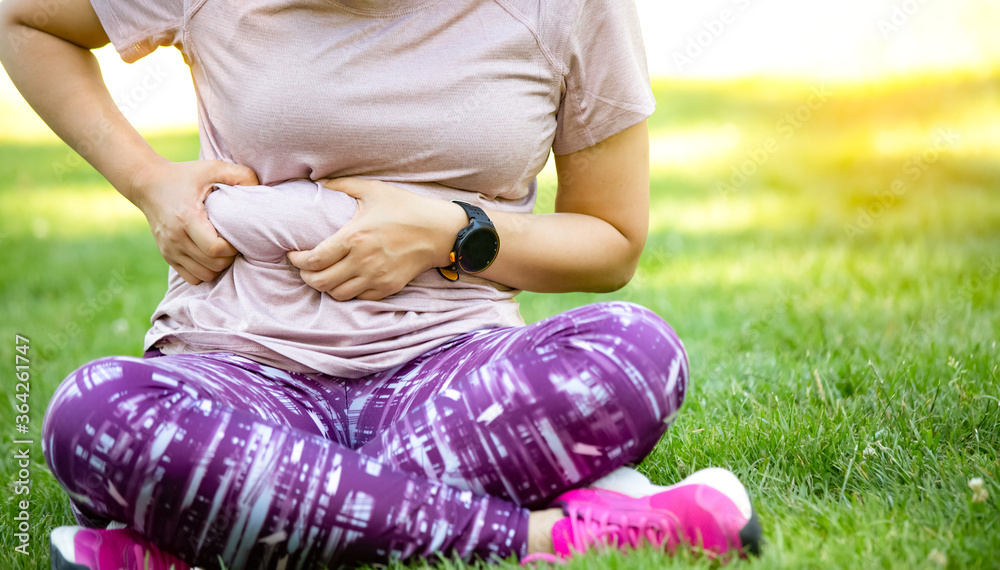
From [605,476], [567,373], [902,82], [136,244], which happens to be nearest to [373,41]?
[567,373]

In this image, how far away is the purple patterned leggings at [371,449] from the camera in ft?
3.72

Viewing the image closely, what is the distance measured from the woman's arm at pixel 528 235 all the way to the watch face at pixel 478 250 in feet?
0.09

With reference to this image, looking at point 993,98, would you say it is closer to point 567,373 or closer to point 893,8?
point 893,8

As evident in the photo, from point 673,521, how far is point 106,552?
2.57 ft

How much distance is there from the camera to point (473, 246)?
4.77 feet

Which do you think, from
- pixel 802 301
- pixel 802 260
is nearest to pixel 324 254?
pixel 802 301

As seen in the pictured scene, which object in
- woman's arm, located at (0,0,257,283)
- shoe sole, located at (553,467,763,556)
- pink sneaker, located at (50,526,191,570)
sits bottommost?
pink sneaker, located at (50,526,191,570)

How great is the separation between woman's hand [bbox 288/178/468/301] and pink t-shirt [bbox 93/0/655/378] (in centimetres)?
3

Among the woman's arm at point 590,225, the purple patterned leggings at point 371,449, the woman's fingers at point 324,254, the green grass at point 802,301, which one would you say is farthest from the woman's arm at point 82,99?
the green grass at point 802,301

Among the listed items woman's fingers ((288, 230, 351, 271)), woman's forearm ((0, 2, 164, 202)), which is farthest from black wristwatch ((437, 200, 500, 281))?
woman's forearm ((0, 2, 164, 202))

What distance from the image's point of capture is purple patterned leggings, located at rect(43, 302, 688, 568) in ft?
3.72

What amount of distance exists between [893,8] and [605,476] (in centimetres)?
573

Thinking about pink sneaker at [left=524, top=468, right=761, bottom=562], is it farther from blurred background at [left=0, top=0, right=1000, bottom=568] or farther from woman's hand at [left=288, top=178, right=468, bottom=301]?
woman's hand at [left=288, top=178, right=468, bottom=301]

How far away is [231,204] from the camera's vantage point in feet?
4.72
